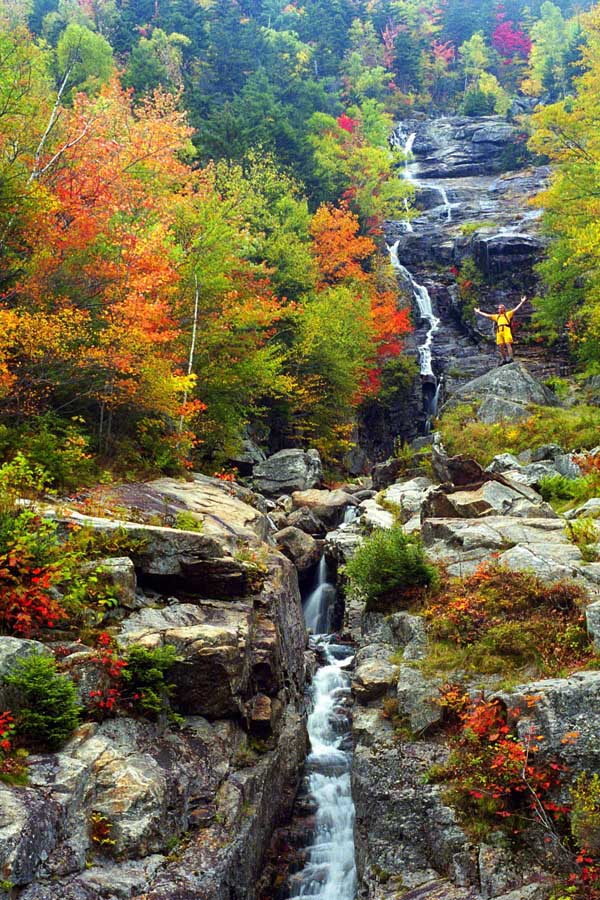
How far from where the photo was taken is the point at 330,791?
10695 mm

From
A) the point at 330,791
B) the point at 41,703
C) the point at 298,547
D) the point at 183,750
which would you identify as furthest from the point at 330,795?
the point at 298,547

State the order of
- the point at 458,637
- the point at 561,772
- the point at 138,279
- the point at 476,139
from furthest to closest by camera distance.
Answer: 1. the point at 476,139
2. the point at 138,279
3. the point at 458,637
4. the point at 561,772

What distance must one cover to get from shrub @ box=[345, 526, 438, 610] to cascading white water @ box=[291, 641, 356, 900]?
107 inches

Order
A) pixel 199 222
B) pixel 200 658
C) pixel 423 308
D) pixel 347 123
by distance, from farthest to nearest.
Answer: pixel 347 123, pixel 423 308, pixel 199 222, pixel 200 658

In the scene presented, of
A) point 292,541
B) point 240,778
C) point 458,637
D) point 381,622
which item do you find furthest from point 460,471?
point 240,778

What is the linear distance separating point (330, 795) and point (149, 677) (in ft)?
15.1

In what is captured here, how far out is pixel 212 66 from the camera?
55.2m

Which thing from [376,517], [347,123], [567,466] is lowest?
[376,517]

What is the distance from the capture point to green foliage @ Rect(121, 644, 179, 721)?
7965 mm

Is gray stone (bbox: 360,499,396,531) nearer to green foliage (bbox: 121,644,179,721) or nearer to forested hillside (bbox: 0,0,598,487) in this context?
forested hillside (bbox: 0,0,598,487)

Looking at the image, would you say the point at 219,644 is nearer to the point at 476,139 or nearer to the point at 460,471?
the point at 460,471

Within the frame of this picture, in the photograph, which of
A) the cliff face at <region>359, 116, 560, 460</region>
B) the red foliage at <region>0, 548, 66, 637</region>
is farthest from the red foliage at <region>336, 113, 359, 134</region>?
the red foliage at <region>0, 548, 66, 637</region>

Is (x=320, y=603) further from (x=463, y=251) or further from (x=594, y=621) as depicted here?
(x=463, y=251)

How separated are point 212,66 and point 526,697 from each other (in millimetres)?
61134
